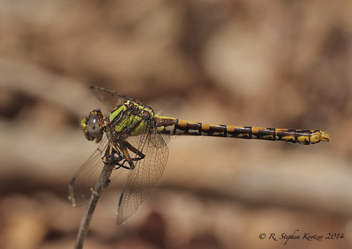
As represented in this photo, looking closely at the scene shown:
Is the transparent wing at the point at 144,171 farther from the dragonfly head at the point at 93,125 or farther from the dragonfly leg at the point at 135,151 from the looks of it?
the dragonfly head at the point at 93,125

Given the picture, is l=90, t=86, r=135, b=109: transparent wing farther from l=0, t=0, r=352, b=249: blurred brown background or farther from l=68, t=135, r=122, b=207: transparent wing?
l=0, t=0, r=352, b=249: blurred brown background

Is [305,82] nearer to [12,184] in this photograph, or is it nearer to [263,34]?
[263,34]

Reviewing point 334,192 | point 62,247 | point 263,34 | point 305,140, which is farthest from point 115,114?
point 334,192

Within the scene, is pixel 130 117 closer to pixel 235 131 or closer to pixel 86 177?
pixel 86 177

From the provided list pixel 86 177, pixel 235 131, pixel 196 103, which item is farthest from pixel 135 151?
pixel 196 103

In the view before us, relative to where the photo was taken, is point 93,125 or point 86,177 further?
point 86,177

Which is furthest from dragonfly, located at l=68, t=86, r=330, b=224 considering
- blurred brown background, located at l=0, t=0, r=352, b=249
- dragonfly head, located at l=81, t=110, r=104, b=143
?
blurred brown background, located at l=0, t=0, r=352, b=249
